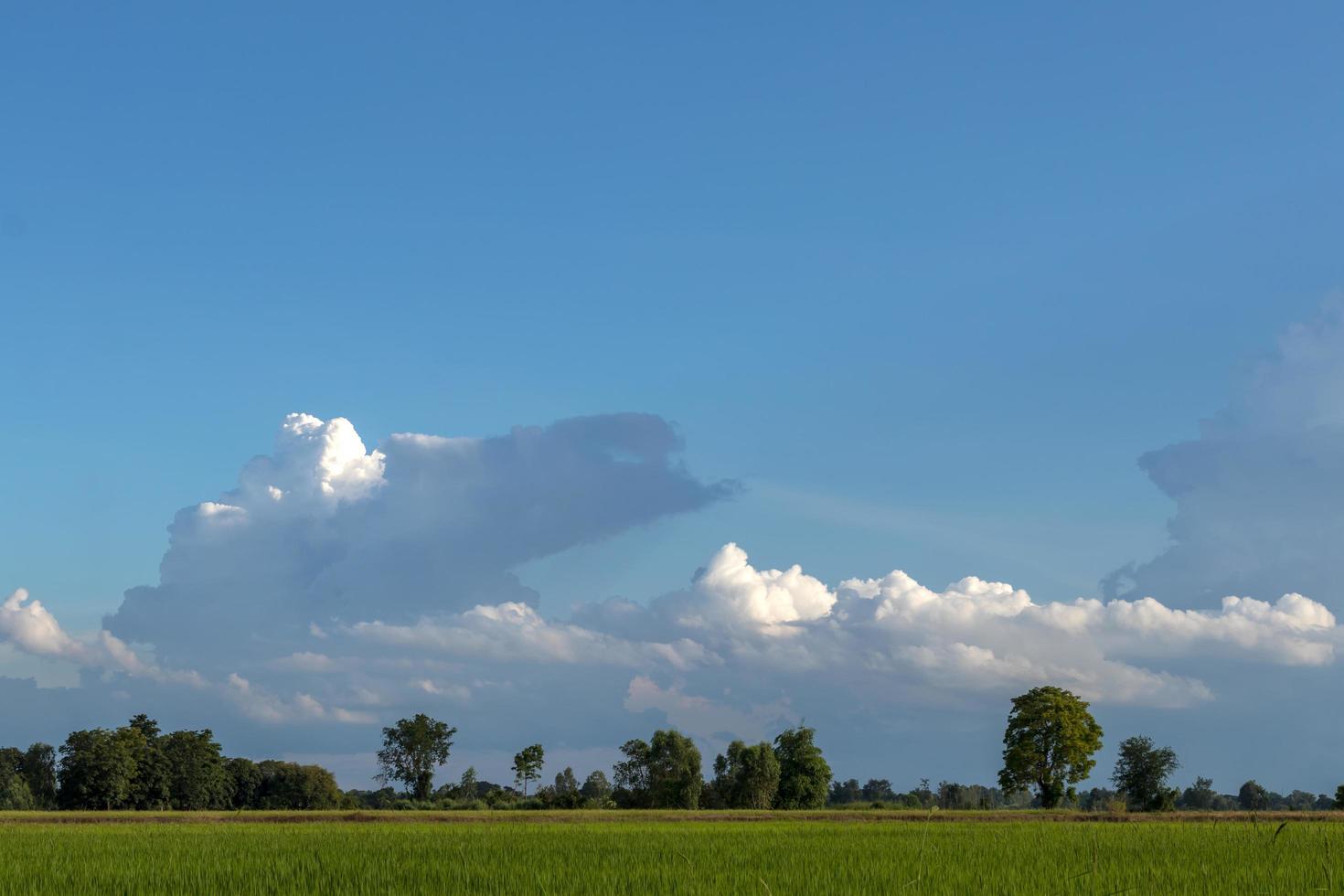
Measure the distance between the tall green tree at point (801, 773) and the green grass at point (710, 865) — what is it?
251 ft

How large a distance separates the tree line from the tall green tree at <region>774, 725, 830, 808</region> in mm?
103

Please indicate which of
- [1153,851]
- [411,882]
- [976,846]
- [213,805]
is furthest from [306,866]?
[213,805]

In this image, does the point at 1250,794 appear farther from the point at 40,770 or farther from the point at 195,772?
the point at 40,770

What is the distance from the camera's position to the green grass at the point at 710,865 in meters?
12.4

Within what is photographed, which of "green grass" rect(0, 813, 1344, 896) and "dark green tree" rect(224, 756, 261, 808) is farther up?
"green grass" rect(0, 813, 1344, 896)

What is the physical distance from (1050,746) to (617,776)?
4528cm

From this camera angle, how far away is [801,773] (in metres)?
98.5

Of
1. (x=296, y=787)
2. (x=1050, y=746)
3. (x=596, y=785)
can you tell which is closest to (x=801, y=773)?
(x=1050, y=746)

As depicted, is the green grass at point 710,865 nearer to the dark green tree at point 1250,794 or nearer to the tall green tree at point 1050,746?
→ the tall green tree at point 1050,746

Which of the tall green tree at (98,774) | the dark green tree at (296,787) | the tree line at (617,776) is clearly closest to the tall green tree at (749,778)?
the tree line at (617,776)

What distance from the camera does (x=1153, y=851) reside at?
17562 millimetres

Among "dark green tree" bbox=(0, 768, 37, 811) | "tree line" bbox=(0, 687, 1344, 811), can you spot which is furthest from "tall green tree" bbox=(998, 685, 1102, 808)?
"dark green tree" bbox=(0, 768, 37, 811)

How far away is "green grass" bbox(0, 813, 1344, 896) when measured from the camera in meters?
12.4

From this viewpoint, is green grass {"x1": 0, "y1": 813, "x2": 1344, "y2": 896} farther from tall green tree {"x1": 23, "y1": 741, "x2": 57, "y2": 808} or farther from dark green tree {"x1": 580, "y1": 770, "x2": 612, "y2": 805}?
tall green tree {"x1": 23, "y1": 741, "x2": 57, "y2": 808}
